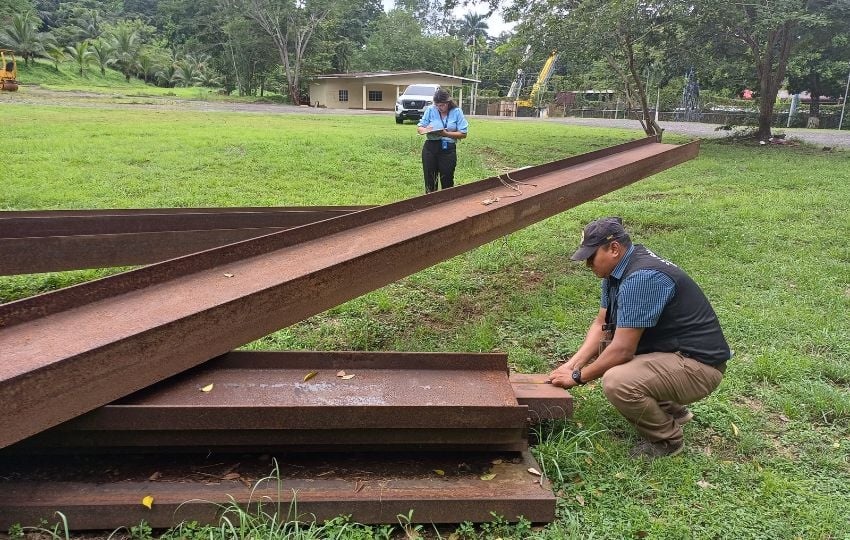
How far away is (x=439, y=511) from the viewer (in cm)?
265

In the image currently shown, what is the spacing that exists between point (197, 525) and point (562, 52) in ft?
51.7

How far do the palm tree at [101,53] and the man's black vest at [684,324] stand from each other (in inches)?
2168

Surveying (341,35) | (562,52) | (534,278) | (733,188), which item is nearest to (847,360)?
(534,278)

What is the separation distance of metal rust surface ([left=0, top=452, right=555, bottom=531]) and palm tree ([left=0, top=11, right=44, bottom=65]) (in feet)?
170

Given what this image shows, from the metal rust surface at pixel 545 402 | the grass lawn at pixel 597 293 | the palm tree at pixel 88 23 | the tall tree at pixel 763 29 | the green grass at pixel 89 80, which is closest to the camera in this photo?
the grass lawn at pixel 597 293

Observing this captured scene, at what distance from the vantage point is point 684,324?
310 centimetres

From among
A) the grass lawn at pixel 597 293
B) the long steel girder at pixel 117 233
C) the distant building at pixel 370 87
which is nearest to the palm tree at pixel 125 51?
the distant building at pixel 370 87

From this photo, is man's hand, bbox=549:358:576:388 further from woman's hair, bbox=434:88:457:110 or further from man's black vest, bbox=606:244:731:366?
woman's hair, bbox=434:88:457:110

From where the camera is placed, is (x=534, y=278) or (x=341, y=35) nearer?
(x=534, y=278)

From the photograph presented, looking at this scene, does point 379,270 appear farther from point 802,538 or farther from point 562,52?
point 562,52

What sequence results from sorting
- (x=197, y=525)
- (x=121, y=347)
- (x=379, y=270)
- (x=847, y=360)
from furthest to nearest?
(x=847, y=360), (x=379, y=270), (x=197, y=525), (x=121, y=347)

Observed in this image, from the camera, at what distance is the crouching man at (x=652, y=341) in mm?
3000

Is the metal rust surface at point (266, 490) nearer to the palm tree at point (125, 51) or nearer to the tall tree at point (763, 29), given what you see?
the tall tree at point (763, 29)

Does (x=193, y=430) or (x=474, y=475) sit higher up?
(x=193, y=430)
